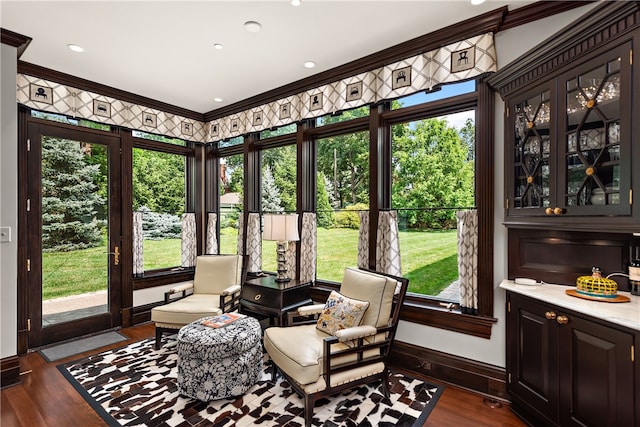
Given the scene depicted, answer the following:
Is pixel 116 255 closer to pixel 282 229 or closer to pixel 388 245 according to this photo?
pixel 282 229

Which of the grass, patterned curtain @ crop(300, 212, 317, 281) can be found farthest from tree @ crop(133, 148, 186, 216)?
patterned curtain @ crop(300, 212, 317, 281)

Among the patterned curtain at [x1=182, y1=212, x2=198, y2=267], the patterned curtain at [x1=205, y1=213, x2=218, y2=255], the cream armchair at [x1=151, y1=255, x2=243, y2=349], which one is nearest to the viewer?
the cream armchair at [x1=151, y1=255, x2=243, y2=349]

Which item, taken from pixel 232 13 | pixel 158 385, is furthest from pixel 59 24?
pixel 158 385

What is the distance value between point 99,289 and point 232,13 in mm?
3647

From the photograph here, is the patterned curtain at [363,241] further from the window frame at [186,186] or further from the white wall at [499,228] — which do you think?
the window frame at [186,186]

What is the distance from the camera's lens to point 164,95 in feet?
14.0

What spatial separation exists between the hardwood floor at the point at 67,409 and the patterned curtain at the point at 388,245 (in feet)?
3.75

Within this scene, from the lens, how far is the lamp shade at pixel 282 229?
135 inches

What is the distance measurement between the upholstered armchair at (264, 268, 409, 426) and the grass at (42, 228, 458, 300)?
0.63 metres

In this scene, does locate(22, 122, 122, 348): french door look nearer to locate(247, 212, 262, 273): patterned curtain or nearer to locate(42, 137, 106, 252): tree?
locate(42, 137, 106, 252): tree

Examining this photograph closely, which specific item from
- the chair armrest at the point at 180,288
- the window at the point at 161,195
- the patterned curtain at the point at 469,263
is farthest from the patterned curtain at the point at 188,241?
the patterned curtain at the point at 469,263

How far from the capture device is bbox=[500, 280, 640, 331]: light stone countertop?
1593 millimetres

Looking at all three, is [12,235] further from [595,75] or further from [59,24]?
[595,75]

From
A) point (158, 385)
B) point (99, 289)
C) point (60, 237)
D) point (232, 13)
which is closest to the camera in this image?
point (232, 13)
